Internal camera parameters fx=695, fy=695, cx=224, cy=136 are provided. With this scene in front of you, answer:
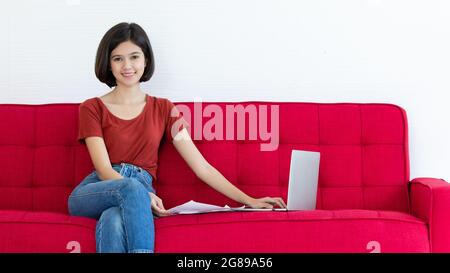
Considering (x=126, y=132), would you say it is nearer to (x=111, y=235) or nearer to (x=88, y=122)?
(x=88, y=122)

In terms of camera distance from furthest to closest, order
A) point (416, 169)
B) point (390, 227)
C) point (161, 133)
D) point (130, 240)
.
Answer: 1. point (416, 169)
2. point (161, 133)
3. point (390, 227)
4. point (130, 240)

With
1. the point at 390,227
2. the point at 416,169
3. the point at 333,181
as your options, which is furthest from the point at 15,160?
the point at 416,169

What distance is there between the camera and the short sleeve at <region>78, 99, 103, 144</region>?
8.66 ft

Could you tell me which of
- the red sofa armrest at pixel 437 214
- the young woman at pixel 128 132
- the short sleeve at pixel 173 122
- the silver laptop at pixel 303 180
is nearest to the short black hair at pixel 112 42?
the young woman at pixel 128 132

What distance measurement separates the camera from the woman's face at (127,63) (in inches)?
109

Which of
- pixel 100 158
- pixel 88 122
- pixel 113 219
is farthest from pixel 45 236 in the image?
pixel 88 122

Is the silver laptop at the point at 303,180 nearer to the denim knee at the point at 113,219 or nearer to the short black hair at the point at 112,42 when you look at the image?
the denim knee at the point at 113,219

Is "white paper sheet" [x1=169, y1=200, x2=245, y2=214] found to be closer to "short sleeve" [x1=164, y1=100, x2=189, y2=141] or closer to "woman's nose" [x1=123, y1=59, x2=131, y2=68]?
"short sleeve" [x1=164, y1=100, x2=189, y2=141]

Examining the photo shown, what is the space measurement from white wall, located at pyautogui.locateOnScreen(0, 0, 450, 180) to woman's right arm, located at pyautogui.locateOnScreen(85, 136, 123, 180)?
2.03ft

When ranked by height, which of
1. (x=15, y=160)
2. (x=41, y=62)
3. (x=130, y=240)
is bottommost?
(x=130, y=240)

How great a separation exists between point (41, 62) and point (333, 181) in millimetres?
1447

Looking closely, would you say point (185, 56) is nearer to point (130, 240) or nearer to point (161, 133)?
point (161, 133)

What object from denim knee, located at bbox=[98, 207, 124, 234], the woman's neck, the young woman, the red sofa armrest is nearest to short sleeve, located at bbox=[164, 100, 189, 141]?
the young woman

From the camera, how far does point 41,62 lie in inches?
126
